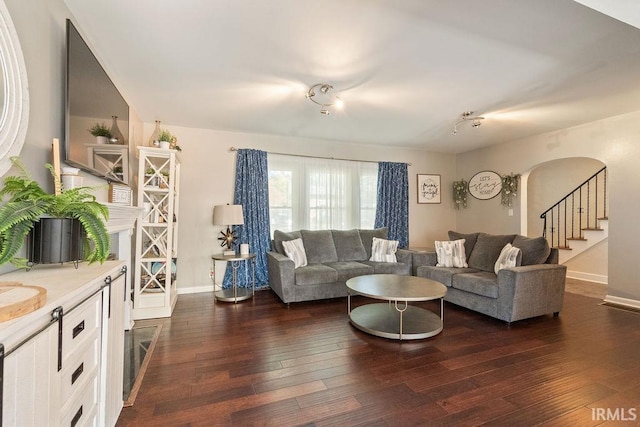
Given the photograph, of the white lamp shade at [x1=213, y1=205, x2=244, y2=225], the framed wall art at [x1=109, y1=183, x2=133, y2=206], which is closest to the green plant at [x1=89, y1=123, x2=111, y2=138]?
the framed wall art at [x1=109, y1=183, x2=133, y2=206]

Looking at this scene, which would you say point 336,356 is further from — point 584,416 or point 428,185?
point 428,185

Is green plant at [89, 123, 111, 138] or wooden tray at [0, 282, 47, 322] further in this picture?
green plant at [89, 123, 111, 138]

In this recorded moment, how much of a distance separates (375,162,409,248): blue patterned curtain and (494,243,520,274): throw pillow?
6.86ft

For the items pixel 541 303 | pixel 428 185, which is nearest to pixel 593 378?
pixel 541 303

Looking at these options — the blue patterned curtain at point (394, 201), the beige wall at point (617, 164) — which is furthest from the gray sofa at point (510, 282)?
the blue patterned curtain at point (394, 201)

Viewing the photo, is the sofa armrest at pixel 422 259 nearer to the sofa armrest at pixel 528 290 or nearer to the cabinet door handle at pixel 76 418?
the sofa armrest at pixel 528 290

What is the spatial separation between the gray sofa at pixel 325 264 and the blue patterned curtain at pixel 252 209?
252mm

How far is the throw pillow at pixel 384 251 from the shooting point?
4430mm

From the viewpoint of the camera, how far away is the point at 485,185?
5473mm

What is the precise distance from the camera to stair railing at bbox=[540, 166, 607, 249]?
206 inches

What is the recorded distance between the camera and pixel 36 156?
137 cm

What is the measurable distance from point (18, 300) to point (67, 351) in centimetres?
38

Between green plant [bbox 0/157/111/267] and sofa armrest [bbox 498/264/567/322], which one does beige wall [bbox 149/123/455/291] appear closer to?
green plant [bbox 0/157/111/267]

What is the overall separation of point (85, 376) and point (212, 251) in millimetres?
3218
